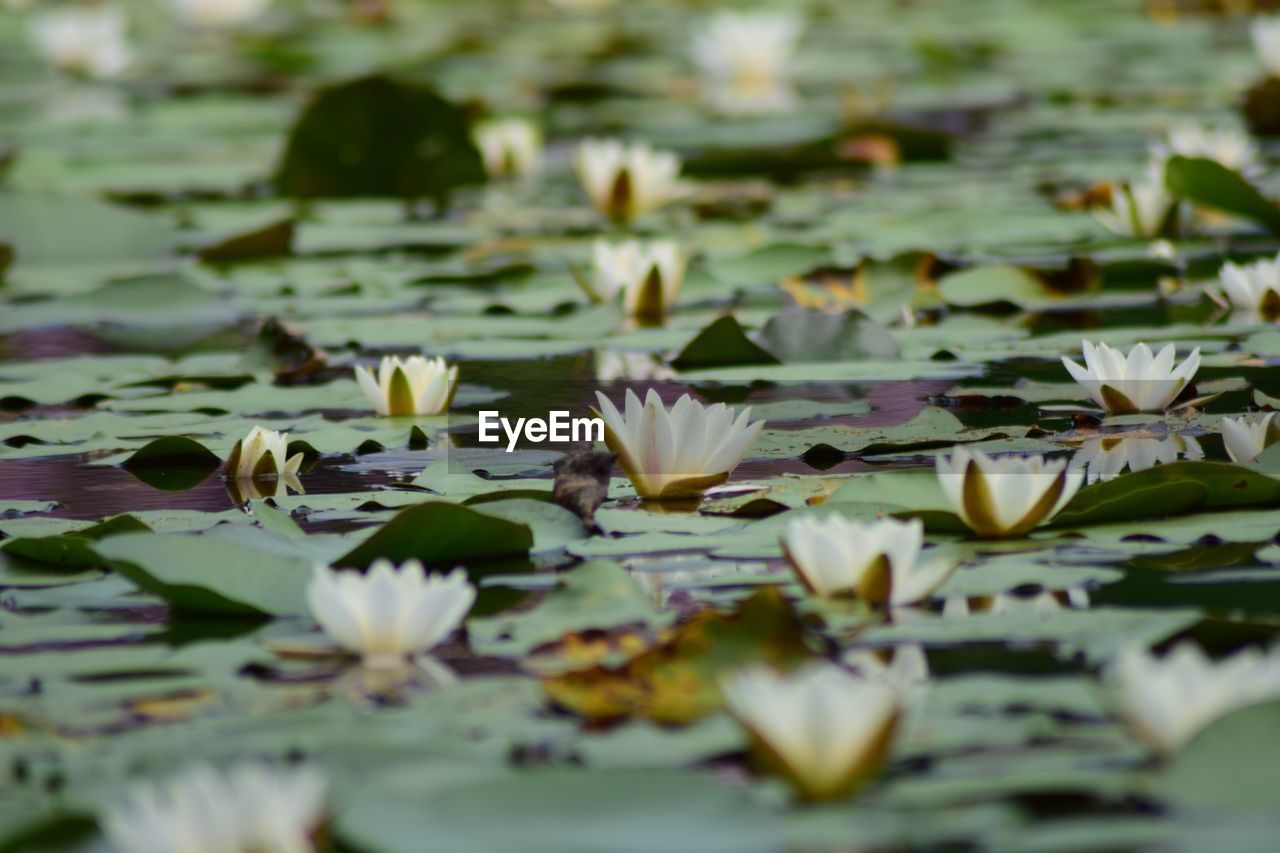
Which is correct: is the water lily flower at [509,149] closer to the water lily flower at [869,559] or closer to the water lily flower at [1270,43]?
the water lily flower at [1270,43]

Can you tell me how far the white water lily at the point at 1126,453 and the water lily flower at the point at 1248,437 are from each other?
7cm

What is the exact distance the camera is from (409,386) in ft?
9.39

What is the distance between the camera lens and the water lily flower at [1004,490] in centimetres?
198

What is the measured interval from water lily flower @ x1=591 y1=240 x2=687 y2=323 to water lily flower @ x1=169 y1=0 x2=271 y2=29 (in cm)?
748

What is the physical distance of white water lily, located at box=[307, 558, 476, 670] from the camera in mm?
1681

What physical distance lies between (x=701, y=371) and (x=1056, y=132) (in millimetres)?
3397

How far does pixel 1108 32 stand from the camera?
9.56m

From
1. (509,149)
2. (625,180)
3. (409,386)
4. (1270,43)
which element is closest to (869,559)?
(409,386)

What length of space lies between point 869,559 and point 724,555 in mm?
283

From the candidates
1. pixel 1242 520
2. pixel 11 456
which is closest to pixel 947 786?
pixel 1242 520

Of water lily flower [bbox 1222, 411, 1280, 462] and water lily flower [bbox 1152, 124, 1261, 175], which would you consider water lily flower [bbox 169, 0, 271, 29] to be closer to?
water lily flower [bbox 1152, 124, 1261, 175]

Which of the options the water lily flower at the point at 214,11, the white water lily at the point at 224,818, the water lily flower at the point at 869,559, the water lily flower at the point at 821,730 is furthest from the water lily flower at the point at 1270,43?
the water lily flower at the point at 214,11

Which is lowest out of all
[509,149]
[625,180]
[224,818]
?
[224,818]

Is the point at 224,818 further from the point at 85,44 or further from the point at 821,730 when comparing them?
the point at 85,44
